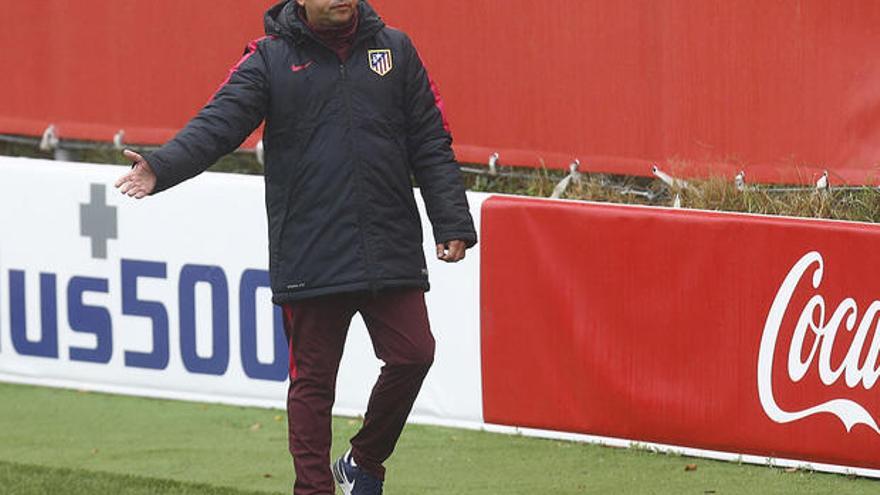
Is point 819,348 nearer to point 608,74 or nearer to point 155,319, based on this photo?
point 608,74

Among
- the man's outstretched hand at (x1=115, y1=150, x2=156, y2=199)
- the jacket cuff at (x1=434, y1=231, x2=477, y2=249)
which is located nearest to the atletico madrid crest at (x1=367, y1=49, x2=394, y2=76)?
the jacket cuff at (x1=434, y1=231, x2=477, y2=249)

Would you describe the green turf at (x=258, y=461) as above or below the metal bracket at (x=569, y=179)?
below

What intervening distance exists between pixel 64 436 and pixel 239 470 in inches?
42.0

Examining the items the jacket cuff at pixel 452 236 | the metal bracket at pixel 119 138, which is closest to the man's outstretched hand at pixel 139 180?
the jacket cuff at pixel 452 236

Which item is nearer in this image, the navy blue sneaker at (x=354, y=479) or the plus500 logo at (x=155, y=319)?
the navy blue sneaker at (x=354, y=479)

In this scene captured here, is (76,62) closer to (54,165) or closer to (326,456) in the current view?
(54,165)

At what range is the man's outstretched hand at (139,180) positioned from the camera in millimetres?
5656

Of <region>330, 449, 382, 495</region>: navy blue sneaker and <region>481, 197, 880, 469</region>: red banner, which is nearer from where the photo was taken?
<region>330, 449, 382, 495</region>: navy blue sneaker

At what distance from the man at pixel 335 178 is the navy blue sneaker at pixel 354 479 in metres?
0.32

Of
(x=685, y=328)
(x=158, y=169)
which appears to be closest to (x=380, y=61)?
(x=158, y=169)

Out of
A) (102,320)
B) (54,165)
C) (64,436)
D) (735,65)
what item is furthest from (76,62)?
(735,65)

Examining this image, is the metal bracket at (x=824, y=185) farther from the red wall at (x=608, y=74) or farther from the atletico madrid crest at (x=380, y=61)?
the atletico madrid crest at (x=380, y=61)

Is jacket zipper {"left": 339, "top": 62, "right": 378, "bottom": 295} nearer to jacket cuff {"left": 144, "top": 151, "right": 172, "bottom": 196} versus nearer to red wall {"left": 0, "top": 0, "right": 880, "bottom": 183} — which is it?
jacket cuff {"left": 144, "top": 151, "right": 172, "bottom": 196}

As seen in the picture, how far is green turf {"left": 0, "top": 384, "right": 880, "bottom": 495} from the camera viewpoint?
713cm
